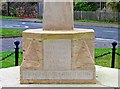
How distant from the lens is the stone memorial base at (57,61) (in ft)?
23.6

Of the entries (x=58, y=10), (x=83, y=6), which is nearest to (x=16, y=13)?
(x=83, y=6)

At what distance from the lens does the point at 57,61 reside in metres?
7.26

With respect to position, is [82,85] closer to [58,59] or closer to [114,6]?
[58,59]

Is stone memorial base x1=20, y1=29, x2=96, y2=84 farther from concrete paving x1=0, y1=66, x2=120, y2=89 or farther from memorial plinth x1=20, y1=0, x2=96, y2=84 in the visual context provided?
concrete paving x1=0, y1=66, x2=120, y2=89

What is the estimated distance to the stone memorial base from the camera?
7195 mm

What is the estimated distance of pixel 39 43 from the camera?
7.19 metres

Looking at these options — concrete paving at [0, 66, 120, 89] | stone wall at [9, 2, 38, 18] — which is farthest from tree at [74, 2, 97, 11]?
concrete paving at [0, 66, 120, 89]

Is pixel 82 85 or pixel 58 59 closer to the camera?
pixel 82 85

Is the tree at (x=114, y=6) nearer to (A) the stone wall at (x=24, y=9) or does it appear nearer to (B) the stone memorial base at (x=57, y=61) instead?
(A) the stone wall at (x=24, y=9)

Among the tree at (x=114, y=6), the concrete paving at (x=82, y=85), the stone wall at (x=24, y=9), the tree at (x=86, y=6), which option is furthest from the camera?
the stone wall at (x=24, y=9)

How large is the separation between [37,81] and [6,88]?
0.72 meters

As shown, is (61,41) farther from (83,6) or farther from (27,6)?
(27,6)

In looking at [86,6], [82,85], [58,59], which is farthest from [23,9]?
[82,85]

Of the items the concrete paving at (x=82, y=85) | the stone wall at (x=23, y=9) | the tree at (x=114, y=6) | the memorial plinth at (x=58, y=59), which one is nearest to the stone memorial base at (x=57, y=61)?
the memorial plinth at (x=58, y=59)
